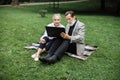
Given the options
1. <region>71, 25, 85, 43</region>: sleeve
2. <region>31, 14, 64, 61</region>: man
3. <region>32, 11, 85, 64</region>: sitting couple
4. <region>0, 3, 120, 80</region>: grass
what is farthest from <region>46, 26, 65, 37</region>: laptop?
<region>0, 3, 120, 80</region>: grass

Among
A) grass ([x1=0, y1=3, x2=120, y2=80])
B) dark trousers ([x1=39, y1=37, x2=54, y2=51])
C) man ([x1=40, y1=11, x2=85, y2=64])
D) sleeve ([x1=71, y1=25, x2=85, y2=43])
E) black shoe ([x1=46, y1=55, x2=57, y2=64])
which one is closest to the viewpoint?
grass ([x1=0, y1=3, x2=120, y2=80])

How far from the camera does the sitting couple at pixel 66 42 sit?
6.79 meters

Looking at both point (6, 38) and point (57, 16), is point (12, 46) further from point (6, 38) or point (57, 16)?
point (57, 16)

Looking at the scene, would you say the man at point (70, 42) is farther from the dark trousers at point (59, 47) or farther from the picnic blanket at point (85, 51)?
the picnic blanket at point (85, 51)

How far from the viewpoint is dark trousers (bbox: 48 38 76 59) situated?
6765mm

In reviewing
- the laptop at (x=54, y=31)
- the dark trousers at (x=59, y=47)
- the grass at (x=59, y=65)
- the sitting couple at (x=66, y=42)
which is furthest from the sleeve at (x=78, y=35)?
the grass at (x=59, y=65)

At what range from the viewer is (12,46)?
8.53 metres

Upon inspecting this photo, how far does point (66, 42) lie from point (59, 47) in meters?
0.24

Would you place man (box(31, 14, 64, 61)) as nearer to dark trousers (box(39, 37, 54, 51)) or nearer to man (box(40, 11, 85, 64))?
dark trousers (box(39, 37, 54, 51))

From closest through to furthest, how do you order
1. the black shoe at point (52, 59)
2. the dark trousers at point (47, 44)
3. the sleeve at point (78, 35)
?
the black shoe at point (52, 59) < the sleeve at point (78, 35) < the dark trousers at point (47, 44)

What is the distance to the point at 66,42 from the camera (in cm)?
695

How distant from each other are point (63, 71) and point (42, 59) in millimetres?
592

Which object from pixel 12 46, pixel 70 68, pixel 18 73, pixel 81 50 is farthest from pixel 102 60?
pixel 12 46

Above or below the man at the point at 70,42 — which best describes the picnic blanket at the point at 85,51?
below
